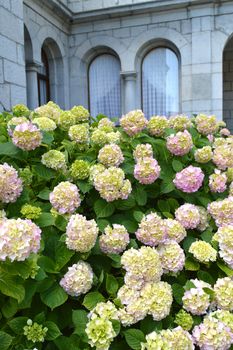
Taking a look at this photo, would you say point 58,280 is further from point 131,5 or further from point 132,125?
point 131,5

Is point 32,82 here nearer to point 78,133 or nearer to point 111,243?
point 78,133

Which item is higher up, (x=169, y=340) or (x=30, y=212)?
(x=30, y=212)

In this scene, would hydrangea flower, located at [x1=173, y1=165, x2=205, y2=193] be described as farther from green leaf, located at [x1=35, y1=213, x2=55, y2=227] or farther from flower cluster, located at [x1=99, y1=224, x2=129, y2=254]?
green leaf, located at [x1=35, y1=213, x2=55, y2=227]

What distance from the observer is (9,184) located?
3.76 ft

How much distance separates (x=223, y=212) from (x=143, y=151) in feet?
1.23

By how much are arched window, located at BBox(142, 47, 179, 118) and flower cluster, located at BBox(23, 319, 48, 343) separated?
841 cm

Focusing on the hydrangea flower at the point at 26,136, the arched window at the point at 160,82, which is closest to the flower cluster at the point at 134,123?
the hydrangea flower at the point at 26,136

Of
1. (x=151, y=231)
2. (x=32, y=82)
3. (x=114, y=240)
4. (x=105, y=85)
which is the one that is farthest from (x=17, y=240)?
(x=105, y=85)

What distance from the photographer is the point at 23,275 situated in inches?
36.1

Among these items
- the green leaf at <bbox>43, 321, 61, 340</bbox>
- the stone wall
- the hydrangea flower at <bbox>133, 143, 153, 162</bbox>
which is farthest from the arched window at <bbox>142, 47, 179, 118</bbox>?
the green leaf at <bbox>43, 321, 61, 340</bbox>

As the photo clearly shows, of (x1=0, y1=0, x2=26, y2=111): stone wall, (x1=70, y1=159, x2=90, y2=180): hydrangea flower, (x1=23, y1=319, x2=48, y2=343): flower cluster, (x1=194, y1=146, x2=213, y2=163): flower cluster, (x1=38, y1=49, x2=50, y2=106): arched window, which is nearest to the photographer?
(x1=23, y1=319, x2=48, y2=343): flower cluster

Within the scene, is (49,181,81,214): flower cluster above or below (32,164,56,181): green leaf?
below

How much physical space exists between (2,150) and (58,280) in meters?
0.47

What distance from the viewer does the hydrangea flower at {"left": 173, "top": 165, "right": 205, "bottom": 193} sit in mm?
1427
